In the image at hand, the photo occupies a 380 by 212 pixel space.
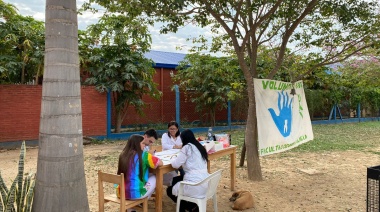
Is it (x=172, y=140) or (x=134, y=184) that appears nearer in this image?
(x=134, y=184)

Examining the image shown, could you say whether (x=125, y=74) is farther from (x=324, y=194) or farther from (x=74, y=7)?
(x=74, y=7)

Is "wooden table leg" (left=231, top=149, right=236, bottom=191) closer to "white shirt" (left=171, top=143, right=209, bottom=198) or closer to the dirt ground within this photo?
the dirt ground

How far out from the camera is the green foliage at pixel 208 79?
1404 cm

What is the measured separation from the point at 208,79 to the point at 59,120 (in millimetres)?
11828

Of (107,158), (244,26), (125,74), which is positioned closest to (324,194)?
(244,26)

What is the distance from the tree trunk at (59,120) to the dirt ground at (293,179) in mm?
2005

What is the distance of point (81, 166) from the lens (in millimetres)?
2875

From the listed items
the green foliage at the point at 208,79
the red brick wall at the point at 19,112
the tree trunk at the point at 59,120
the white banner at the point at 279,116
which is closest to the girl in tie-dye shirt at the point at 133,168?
the tree trunk at the point at 59,120

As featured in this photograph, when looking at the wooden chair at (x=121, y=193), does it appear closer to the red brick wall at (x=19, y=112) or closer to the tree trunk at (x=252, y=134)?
the tree trunk at (x=252, y=134)

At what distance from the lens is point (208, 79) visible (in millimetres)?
14305

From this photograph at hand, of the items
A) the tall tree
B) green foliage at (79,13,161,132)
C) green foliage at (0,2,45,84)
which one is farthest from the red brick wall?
the tall tree

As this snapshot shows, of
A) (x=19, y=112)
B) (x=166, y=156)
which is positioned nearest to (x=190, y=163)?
(x=166, y=156)

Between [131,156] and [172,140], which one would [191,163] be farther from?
[172,140]

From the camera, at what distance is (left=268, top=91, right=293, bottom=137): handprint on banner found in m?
5.90
